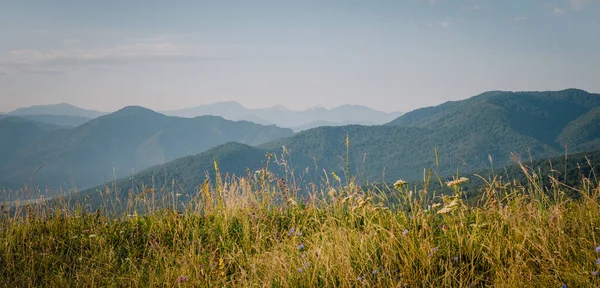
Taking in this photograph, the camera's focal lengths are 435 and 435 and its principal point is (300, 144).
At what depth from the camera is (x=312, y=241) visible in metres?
4.42

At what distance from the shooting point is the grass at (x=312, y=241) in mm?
3336

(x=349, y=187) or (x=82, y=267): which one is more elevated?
(x=349, y=187)

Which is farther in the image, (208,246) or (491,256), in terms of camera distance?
(208,246)

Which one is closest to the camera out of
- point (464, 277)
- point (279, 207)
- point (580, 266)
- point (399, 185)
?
point (580, 266)

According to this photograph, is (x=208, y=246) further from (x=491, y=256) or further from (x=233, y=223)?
(x=491, y=256)

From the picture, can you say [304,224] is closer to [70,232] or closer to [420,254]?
[420,254]

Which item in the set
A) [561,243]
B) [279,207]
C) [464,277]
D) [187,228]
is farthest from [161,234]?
[561,243]

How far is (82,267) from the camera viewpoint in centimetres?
449

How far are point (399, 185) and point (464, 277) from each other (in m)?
1.15

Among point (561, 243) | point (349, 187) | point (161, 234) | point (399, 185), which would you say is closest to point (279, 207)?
point (349, 187)

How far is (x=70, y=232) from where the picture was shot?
5176mm

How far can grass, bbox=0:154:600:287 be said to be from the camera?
3336 mm

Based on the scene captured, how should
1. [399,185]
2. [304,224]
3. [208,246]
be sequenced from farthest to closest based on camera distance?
[304,224]
[208,246]
[399,185]

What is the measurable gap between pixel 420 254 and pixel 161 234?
3114 mm
